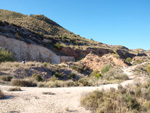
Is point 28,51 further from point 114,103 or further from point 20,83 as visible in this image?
point 114,103

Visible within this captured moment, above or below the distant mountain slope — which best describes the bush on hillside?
below

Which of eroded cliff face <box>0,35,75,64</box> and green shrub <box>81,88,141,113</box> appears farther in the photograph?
eroded cliff face <box>0,35,75,64</box>

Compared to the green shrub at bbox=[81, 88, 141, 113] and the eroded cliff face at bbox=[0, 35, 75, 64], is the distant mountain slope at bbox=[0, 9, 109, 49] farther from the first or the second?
the green shrub at bbox=[81, 88, 141, 113]

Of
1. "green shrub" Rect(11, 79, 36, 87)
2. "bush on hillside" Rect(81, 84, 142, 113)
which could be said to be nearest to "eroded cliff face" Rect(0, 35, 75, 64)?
"green shrub" Rect(11, 79, 36, 87)

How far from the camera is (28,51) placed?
91.1 feet

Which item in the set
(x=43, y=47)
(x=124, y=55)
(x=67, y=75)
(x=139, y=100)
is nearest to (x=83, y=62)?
(x=43, y=47)

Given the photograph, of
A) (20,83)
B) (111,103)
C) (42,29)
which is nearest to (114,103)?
(111,103)

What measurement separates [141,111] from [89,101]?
2.05m

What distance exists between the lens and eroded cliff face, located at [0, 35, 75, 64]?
25.0 metres

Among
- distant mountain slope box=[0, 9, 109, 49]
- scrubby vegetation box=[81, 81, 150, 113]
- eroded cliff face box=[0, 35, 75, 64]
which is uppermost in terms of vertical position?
distant mountain slope box=[0, 9, 109, 49]

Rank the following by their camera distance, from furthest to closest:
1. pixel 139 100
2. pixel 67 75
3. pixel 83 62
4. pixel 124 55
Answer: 1. pixel 124 55
2. pixel 83 62
3. pixel 67 75
4. pixel 139 100

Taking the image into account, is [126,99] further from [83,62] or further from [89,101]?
[83,62]

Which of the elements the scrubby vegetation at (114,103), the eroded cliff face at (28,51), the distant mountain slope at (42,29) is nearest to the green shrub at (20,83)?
the scrubby vegetation at (114,103)

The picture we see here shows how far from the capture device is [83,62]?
3259 centimetres
